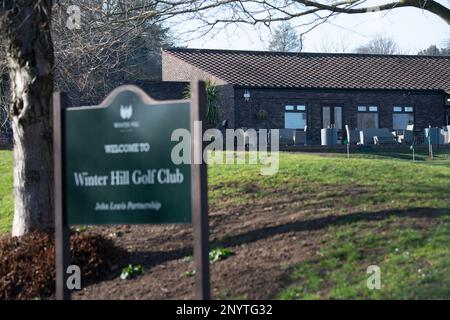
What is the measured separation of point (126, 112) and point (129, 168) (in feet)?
1.85

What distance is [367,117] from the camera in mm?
38219

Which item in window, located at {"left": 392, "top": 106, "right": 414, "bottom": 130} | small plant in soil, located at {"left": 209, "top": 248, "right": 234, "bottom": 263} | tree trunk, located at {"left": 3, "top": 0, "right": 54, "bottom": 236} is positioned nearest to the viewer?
small plant in soil, located at {"left": 209, "top": 248, "right": 234, "bottom": 263}

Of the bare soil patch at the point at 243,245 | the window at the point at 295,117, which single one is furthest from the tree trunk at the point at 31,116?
the window at the point at 295,117

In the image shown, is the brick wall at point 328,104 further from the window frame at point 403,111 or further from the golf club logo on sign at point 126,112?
the golf club logo on sign at point 126,112

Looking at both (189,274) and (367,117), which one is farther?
(367,117)

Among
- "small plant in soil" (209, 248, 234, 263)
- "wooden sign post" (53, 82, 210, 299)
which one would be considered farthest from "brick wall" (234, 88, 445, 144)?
"wooden sign post" (53, 82, 210, 299)

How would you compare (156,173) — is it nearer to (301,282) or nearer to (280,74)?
(301,282)

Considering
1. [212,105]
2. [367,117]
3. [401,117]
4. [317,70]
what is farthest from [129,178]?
[401,117]

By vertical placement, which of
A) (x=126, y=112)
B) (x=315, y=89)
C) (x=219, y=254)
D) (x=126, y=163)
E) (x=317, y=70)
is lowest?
(x=219, y=254)

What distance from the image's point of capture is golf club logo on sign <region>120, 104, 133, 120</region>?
781 cm

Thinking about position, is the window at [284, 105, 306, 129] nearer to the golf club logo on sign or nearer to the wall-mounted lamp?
the wall-mounted lamp

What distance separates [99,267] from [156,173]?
272 centimetres

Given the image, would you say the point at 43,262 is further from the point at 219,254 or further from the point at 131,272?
the point at 219,254

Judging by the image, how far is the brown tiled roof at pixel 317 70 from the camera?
36.8 m
